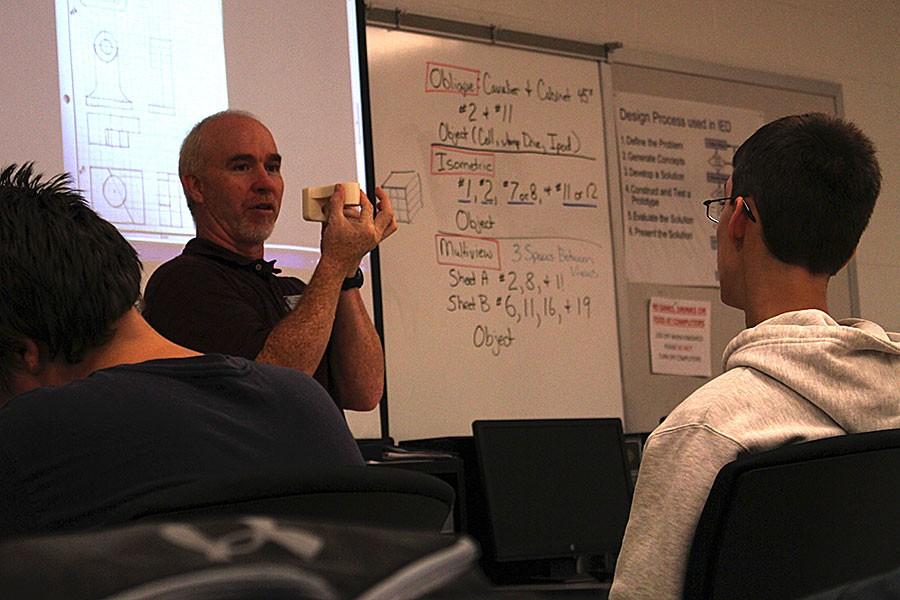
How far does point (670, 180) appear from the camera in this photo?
4359mm

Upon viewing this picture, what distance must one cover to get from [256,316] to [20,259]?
109 cm

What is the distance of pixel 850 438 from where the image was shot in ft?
3.78

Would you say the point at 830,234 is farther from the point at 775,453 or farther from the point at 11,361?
the point at 11,361

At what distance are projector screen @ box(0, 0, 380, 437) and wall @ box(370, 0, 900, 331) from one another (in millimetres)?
946

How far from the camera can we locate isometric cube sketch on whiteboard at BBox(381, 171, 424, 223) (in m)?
3.67

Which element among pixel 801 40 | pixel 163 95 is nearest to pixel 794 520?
pixel 163 95

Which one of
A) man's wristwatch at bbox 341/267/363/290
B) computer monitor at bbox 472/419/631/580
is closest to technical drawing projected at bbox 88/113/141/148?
man's wristwatch at bbox 341/267/363/290

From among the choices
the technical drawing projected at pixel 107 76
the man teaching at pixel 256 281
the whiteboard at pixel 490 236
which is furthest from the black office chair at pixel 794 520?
the whiteboard at pixel 490 236

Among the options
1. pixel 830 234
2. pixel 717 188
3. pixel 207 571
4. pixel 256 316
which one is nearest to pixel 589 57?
pixel 717 188

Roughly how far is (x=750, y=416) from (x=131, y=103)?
1923 mm

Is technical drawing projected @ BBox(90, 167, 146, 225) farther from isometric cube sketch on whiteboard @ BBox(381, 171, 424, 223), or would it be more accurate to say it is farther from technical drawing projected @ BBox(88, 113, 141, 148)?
isometric cube sketch on whiteboard @ BBox(381, 171, 424, 223)

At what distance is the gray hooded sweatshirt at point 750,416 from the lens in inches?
49.9

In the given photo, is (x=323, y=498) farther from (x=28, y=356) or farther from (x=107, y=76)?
(x=107, y=76)

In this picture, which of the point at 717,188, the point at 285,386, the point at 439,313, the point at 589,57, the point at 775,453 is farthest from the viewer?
the point at 717,188
